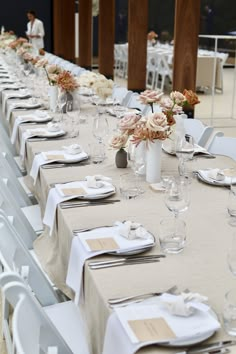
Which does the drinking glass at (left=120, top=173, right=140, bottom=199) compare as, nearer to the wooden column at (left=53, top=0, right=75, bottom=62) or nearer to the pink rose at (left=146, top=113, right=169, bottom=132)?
the pink rose at (left=146, top=113, right=169, bottom=132)

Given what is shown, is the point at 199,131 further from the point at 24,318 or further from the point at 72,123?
the point at 24,318

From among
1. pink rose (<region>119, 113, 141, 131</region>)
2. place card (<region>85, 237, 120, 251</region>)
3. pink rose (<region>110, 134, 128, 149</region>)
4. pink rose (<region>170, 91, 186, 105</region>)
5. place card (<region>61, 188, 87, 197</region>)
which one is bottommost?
place card (<region>85, 237, 120, 251</region>)

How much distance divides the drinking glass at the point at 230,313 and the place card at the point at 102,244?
1.63 ft

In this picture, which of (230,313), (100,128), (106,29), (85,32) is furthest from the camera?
(85,32)

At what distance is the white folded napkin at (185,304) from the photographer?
1521mm

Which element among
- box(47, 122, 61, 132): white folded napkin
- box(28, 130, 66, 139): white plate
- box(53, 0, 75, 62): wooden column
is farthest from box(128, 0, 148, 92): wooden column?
box(53, 0, 75, 62): wooden column

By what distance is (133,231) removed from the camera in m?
2.05

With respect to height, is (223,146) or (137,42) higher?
(137,42)

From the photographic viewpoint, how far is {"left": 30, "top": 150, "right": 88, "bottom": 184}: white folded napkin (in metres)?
3.18

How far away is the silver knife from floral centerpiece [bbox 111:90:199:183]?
54.0 inches

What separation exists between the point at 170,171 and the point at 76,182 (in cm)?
56

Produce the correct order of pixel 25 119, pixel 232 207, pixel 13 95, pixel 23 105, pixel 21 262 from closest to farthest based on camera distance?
pixel 21 262 → pixel 232 207 → pixel 25 119 → pixel 23 105 → pixel 13 95

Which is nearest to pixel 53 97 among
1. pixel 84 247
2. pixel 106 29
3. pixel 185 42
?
pixel 185 42

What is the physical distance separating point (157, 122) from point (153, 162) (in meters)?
0.23
